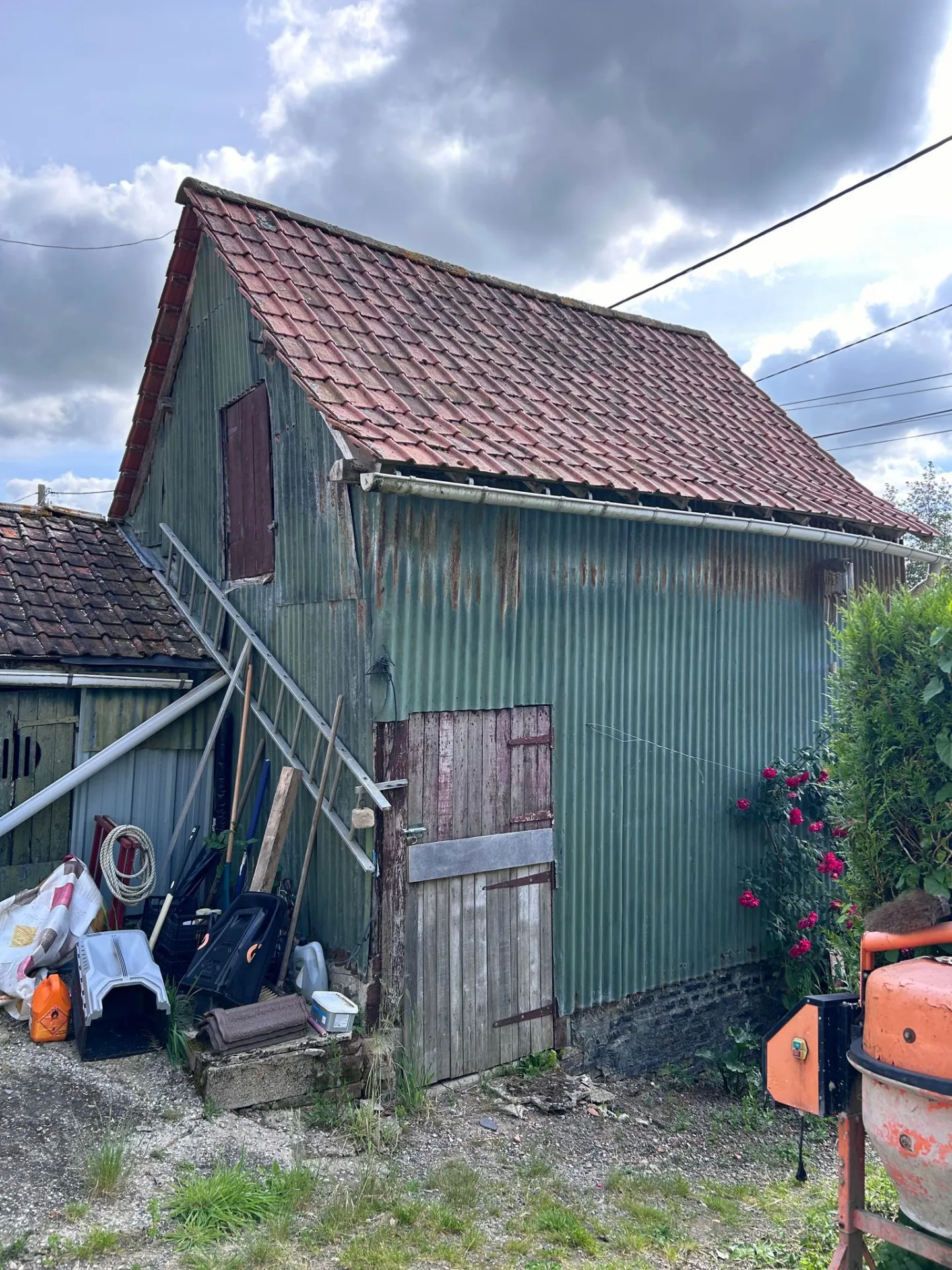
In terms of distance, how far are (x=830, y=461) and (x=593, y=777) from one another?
5.51m

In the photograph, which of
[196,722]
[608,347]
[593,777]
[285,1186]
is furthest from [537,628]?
[608,347]

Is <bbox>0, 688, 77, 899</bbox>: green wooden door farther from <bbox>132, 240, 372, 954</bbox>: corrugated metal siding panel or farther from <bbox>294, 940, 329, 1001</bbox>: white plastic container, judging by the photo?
<bbox>294, 940, 329, 1001</bbox>: white plastic container

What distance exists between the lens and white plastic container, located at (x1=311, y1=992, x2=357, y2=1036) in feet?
19.4

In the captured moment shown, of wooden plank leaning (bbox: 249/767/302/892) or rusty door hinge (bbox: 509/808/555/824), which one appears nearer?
wooden plank leaning (bbox: 249/767/302/892)

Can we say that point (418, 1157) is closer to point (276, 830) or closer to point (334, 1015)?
point (334, 1015)

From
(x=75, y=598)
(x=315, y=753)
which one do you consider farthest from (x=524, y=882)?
(x=75, y=598)

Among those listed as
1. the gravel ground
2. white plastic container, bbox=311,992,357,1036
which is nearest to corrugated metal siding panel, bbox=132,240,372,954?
white plastic container, bbox=311,992,357,1036

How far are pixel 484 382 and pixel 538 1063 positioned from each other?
5.53m

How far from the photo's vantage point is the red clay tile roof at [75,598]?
7617 millimetres

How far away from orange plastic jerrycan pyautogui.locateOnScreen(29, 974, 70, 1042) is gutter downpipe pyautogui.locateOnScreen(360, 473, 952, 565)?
3908 mm

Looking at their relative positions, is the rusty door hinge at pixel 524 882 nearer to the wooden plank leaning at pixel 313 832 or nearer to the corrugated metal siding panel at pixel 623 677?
the corrugated metal siding panel at pixel 623 677

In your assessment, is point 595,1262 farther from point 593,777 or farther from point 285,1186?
point 593,777

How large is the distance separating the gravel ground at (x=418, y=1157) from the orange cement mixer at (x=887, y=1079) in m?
1.32

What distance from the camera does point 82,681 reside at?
24.7ft
